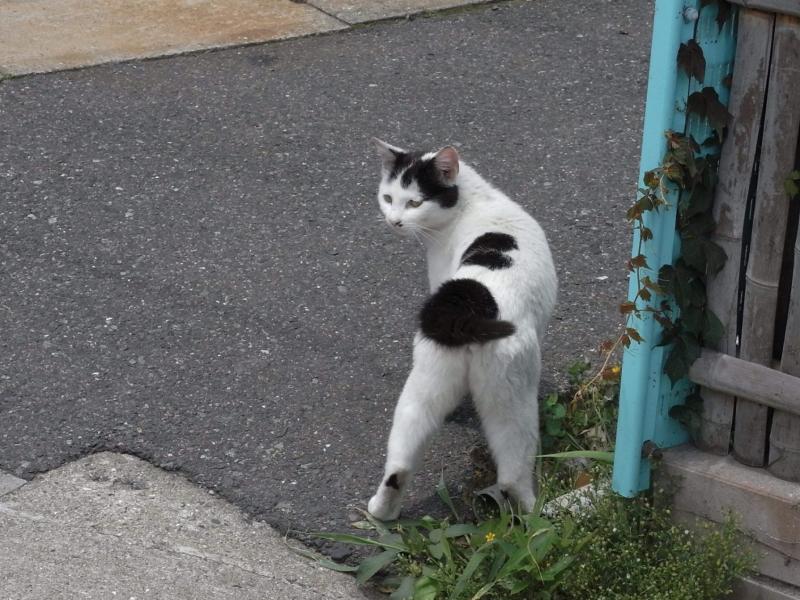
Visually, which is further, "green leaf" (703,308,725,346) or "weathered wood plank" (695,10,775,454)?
"green leaf" (703,308,725,346)

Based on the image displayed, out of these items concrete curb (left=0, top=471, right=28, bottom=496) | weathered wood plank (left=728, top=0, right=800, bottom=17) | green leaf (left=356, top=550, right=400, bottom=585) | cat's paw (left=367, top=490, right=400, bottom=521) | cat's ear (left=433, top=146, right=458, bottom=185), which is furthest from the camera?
cat's ear (left=433, top=146, right=458, bottom=185)

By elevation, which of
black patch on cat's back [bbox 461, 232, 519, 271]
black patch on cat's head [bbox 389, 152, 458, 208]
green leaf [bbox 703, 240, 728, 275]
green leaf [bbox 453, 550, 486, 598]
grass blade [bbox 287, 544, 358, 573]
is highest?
green leaf [bbox 703, 240, 728, 275]

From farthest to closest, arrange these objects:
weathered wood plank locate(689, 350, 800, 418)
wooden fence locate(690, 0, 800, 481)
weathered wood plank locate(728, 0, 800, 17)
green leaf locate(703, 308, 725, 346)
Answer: green leaf locate(703, 308, 725, 346), weathered wood plank locate(689, 350, 800, 418), wooden fence locate(690, 0, 800, 481), weathered wood plank locate(728, 0, 800, 17)

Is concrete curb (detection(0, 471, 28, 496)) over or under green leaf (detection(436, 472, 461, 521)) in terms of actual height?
over

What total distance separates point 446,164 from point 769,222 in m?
1.52

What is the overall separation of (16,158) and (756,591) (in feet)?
14.4

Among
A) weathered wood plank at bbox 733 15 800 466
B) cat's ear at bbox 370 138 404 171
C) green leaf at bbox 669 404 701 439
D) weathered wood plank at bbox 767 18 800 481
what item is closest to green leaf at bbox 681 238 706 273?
weathered wood plank at bbox 733 15 800 466

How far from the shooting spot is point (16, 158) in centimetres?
623

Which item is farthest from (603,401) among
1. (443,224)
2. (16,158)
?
(16,158)

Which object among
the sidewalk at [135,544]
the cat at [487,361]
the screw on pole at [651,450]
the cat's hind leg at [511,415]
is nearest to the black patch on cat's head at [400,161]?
the cat at [487,361]

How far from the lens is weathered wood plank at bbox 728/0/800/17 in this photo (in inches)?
118

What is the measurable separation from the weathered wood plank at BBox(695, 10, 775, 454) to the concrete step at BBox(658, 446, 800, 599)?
95 mm

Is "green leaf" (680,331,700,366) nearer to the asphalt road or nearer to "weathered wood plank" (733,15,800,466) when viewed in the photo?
"weathered wood plank" (733,15,800,466)

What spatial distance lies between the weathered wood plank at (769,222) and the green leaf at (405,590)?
1.06m
